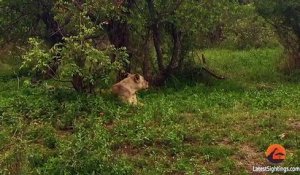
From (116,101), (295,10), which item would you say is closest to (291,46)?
(295,10)

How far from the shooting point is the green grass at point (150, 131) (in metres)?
6.17

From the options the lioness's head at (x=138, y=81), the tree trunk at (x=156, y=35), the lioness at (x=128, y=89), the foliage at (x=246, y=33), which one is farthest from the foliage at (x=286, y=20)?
the foliage at (x=246, y=33)

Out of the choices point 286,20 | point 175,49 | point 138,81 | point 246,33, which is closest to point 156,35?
point 175,49

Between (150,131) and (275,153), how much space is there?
185 cm

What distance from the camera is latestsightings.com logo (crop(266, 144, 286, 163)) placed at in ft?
20.6

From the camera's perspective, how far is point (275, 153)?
6.41 meters

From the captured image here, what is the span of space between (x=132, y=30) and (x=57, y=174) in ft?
18.8

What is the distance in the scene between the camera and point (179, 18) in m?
10.6

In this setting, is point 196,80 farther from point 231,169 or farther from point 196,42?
point 231,169

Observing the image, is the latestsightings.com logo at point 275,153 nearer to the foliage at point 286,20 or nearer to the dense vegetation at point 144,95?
the dense vegetation at point 144,95

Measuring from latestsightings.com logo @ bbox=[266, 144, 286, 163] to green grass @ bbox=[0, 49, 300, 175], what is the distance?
0.09m

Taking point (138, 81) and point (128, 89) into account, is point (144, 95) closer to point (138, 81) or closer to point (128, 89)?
point (138, 81)


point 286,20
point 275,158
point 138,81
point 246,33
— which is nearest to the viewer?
point 275,158

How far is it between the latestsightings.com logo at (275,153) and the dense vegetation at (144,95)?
0.44ft
